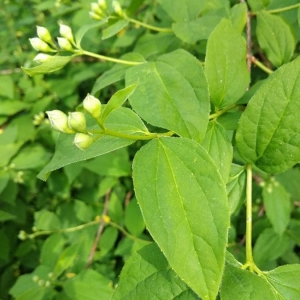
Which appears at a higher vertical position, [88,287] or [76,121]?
[76,121]

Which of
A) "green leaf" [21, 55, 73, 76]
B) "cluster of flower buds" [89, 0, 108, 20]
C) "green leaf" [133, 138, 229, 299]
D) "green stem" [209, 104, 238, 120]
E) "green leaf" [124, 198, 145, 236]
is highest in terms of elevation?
"green leaf" [21, 55, 73, 76]

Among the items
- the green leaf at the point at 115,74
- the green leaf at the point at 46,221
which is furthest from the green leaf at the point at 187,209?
the green leaf at the point at 46,221

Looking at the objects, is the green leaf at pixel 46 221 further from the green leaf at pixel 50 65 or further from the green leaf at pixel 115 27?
the green leaf at pixel 50 65

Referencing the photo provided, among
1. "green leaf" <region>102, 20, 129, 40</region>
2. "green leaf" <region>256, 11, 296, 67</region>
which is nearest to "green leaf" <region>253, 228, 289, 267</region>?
"green leaf" <region>256, 11, 296, 67</region>

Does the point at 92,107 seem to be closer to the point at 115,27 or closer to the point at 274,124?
the point at 274,124

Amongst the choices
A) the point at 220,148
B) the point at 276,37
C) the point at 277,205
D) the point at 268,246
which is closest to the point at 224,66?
the point at 220,148

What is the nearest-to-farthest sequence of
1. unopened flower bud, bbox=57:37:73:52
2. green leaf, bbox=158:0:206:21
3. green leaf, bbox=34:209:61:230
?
unopened flower bud, bbox=57:37:73:52 < green leaf, bbox=158:0:206:21 < green leaf, bbox=34:209:61:230

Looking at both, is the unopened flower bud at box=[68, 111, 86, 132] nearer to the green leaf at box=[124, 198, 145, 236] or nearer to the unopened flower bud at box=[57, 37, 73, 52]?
the unopened flower bud at box=[57, 37, 73, 52]
